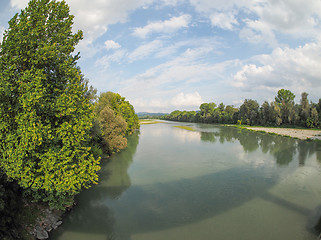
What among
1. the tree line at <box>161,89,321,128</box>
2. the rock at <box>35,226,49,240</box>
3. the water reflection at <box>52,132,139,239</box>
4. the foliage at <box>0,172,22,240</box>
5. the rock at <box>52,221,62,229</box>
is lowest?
the water reflection at <box>52,132,139,239</box>

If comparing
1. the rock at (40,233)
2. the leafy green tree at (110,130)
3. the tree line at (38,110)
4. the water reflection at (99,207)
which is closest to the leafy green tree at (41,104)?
the tree line at (38,110)

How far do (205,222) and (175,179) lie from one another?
6484 mm

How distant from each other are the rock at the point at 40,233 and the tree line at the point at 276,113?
245 feet

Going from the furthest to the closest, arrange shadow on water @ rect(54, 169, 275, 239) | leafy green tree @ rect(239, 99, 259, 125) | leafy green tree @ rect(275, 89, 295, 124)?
leafy green tree @ rect(239, 99, 259, 125)
leafy green tree @ rect(275, 89, 295, 124)
shadow on water @ rect(54, 169, 275, 239)

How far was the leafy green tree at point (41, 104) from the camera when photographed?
7.66m

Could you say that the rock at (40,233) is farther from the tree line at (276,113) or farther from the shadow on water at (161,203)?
the tree line at (276,113)

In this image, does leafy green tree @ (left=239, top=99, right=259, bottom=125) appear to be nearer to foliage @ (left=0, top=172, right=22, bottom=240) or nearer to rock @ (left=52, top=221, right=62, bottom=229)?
rock @ (left=52, top=221, right=62, bottom=229)

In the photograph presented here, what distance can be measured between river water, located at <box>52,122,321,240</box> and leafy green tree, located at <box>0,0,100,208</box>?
10.0 ft

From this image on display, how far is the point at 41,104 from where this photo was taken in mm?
7918

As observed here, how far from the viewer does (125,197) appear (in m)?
12.9

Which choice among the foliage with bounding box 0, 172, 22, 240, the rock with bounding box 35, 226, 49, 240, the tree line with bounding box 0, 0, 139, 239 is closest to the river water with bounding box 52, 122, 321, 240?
the rock with bounding box 35, 226, 49, 240

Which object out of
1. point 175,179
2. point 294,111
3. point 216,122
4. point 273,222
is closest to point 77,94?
point 175,179

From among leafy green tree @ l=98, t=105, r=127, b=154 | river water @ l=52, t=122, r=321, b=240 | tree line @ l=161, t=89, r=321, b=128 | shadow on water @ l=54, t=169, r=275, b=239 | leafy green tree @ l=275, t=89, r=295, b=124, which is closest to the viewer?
river water @ l=52, t=122, r=321, b=240

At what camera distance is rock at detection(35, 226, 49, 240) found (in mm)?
7873
